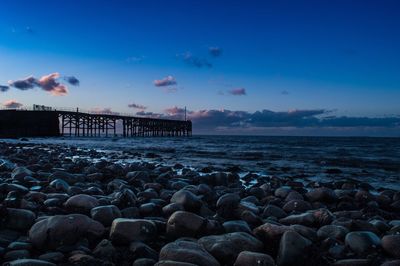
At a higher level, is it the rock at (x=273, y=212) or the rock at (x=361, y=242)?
the rock at (x=361, y=242)

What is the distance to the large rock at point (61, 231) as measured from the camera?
3.29m

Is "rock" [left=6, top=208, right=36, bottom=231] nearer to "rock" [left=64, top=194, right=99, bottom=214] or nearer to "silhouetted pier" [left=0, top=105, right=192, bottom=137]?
"rock" [left=64, top=194, right=99, bottom=214]

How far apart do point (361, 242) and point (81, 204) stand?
10.8 feet

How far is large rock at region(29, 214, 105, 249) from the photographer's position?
3.29 metres

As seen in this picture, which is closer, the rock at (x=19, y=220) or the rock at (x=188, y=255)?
the rock at (x=188, y=255)

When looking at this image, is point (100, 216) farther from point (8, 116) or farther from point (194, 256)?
point (8, 116)

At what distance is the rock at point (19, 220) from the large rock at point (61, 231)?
485 millimetres

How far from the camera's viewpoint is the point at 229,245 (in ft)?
10.4

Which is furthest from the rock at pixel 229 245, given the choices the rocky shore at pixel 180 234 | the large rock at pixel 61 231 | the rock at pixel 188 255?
the large rock at pixel 61 231

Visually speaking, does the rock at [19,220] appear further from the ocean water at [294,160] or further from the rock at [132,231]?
the ocean water at [294,160]

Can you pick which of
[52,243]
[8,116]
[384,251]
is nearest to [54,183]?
[52,243]

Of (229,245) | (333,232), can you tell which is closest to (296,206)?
(333,232)

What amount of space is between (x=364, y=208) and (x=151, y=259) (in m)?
4.12

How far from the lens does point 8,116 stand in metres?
49.9
